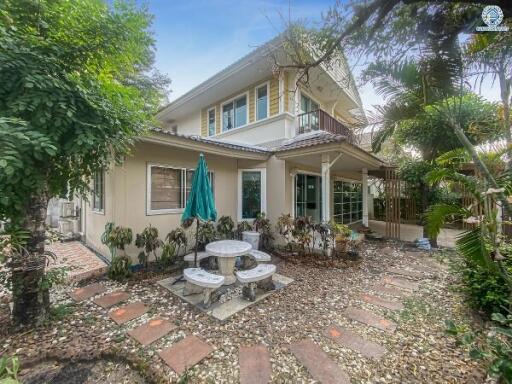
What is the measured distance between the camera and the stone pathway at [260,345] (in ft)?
7.79

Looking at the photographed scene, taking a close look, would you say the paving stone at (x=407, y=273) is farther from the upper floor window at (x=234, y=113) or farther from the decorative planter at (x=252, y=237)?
the upper floor window at (x=234, y=113)

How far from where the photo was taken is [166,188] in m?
5.92

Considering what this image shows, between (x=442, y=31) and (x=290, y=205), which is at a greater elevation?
(x=442, y=31)

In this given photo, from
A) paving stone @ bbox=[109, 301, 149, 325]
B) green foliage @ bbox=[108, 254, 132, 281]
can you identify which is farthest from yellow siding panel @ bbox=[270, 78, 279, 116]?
paving stone @ bbox=[109, 301, 149, 325]

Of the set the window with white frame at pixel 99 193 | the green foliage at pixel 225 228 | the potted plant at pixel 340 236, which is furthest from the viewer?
the green foliage at pixel 225 228

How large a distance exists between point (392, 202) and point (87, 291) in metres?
10.0

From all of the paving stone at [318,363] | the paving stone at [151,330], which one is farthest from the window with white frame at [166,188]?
the paving stone at [318,363]

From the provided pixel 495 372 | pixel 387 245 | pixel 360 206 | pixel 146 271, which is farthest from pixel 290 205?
pixel 360 206

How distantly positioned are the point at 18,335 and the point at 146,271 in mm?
2211

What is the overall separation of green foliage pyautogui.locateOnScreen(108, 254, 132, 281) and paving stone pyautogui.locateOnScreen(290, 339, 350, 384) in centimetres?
364

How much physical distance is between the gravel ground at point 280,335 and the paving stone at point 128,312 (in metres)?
0.10

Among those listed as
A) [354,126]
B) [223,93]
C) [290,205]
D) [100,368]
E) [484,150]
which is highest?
[223,93]

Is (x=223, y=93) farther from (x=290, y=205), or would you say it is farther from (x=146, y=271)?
(x=146, y=271)

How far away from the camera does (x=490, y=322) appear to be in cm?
315
